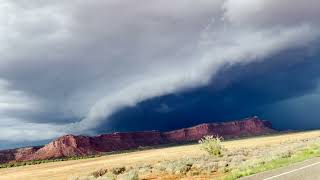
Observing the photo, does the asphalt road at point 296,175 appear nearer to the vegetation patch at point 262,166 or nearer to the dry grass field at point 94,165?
the vegetation patch at point 262,166

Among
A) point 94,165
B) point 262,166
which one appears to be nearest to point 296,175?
point 262,166

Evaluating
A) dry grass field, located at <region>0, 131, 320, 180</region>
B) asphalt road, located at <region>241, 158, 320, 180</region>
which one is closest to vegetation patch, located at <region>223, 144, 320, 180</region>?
asphalt road, located at <region>241, 158, 320, 180</region>

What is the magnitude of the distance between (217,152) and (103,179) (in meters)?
→ 24.6

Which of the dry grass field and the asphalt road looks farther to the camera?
the dry grass field

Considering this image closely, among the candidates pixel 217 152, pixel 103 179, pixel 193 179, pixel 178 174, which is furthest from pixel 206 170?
pixel 217 152

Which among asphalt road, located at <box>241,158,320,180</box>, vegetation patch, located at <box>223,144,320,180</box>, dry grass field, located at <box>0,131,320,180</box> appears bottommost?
asphalt road, located at <box>241,158,320,180</box>

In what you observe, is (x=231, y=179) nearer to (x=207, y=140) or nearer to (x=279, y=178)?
(x=279, y=178)

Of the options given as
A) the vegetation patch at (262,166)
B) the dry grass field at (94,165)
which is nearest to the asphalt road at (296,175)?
the vegetation patch at (262,166)

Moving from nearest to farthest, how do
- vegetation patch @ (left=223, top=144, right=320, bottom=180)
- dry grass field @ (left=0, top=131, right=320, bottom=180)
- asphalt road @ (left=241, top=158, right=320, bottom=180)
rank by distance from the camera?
asphalt road @ (left=241, top=158, right=320, bottom=180) < vegetation patch @ (left=223, top=144, right=320, bottom=180) < dry grass field @ (left=0, top=131, right=320, bottom=180)

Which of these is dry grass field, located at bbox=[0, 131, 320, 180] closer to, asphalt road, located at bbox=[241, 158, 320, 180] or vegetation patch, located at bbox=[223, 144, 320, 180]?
vegetation patch, located at bbox=[223, 144, 320, 180]

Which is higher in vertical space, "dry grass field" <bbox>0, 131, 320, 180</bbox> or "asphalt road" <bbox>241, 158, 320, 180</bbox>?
"dry grass field" <bbox>0, 131, 320, 180</bbox>

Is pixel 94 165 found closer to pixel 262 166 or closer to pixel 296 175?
pixel 262 166

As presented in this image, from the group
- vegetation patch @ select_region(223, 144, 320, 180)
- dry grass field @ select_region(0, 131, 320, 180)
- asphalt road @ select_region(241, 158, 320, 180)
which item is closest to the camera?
asphalt road @ select_region(241, 158, 320, 180)

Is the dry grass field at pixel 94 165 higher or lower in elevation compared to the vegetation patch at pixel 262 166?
higher
